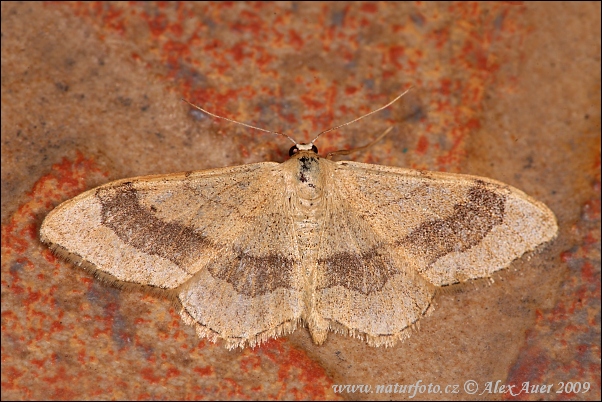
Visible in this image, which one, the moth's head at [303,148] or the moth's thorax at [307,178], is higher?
the moth's head at [303,148]

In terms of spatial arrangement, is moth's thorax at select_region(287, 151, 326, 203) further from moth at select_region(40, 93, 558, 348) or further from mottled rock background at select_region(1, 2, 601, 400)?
mottled rock background at select_region(1, 2, 601, 400)

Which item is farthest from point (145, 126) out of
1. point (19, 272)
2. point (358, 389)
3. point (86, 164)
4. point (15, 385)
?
point (358, 389)

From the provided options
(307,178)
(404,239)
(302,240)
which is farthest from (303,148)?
(404,239)

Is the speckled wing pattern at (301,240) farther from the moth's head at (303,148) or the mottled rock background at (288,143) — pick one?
the mottled rock background at (288,143)

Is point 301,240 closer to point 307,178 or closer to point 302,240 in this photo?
point 302,240

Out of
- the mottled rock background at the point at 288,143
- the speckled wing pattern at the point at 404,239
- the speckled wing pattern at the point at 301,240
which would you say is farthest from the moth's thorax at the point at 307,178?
the mottled rock background at the point at 288,143

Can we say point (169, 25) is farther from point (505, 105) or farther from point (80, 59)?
point (505, 105)
